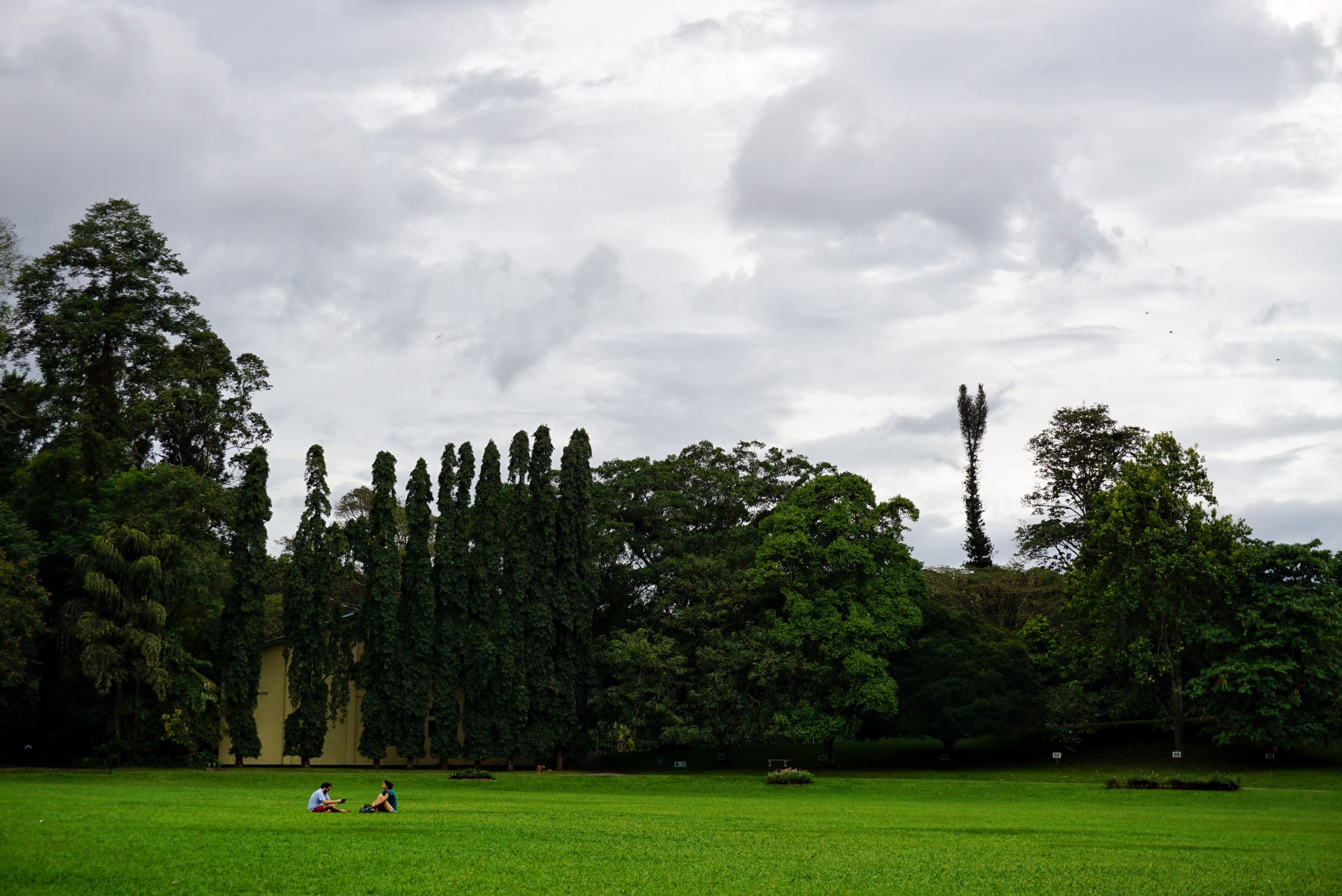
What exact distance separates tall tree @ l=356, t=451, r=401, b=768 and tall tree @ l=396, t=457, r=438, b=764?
1.50 feet

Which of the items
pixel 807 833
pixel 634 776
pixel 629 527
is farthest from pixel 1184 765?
pixel 807 833

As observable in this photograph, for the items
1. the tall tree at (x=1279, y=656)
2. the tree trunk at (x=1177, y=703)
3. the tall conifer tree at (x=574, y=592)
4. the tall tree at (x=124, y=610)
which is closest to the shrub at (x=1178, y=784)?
the tall tree at (x=1279, y=656)

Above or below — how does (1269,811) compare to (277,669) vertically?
below

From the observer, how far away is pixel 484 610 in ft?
161

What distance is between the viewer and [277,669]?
1945 inches

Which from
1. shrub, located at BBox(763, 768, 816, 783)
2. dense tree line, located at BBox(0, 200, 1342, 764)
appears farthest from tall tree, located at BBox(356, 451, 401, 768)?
shrub, located at BBox(763, 768, 816, 783)

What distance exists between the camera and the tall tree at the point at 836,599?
4559 centimetres

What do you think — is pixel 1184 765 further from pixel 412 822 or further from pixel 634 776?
pixel 412 822

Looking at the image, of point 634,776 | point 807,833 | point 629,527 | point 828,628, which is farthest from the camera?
point 629,527

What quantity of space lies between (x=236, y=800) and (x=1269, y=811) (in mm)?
24842

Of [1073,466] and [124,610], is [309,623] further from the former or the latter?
[1073,466]

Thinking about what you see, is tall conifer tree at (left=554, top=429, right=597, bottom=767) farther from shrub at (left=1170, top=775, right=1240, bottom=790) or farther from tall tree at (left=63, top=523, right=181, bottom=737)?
shrub at (left=1170, top=775, right=1240, bottom=790)

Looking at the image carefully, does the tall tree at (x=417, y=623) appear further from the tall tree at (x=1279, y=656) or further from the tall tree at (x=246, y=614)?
the tall tree at (x=1279, y=656)

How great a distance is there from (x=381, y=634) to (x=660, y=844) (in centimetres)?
3271
